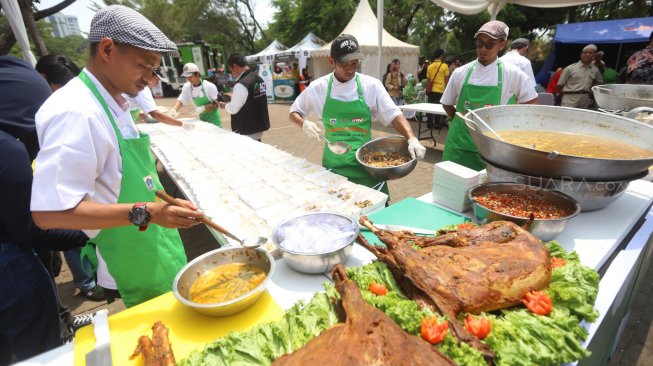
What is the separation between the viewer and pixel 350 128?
3.17 m

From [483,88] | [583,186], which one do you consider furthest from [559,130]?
[483,88]

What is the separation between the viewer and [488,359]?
1064 millimetres

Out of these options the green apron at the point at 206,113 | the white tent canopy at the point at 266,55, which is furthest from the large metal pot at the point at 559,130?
the white tent canopy at the point at 266,55

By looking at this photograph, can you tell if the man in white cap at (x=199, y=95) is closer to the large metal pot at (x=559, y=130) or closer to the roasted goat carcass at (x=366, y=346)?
the large metal pot at (x=559, y=130)

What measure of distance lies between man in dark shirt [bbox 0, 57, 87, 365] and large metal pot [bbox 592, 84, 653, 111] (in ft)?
17.4

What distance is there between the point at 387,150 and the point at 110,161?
7.42 feet

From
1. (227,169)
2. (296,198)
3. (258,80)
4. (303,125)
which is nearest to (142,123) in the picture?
(258,80)

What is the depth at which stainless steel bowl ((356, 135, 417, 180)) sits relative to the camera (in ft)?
8.34

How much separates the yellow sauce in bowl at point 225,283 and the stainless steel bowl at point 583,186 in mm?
1679

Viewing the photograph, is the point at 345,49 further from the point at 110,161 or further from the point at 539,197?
the point at 110,161

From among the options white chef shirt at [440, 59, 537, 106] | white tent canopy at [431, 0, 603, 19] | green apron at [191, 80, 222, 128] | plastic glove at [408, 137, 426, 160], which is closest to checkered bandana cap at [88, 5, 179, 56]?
plastic glove at [408, 137, 426, 160]

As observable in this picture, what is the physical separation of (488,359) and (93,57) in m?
Result: 2.11

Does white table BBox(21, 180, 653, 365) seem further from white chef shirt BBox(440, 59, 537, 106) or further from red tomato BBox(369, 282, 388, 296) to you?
white chef shirt BBox(440, 59, 537, 106)

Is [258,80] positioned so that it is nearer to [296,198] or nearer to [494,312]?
[296,198]
